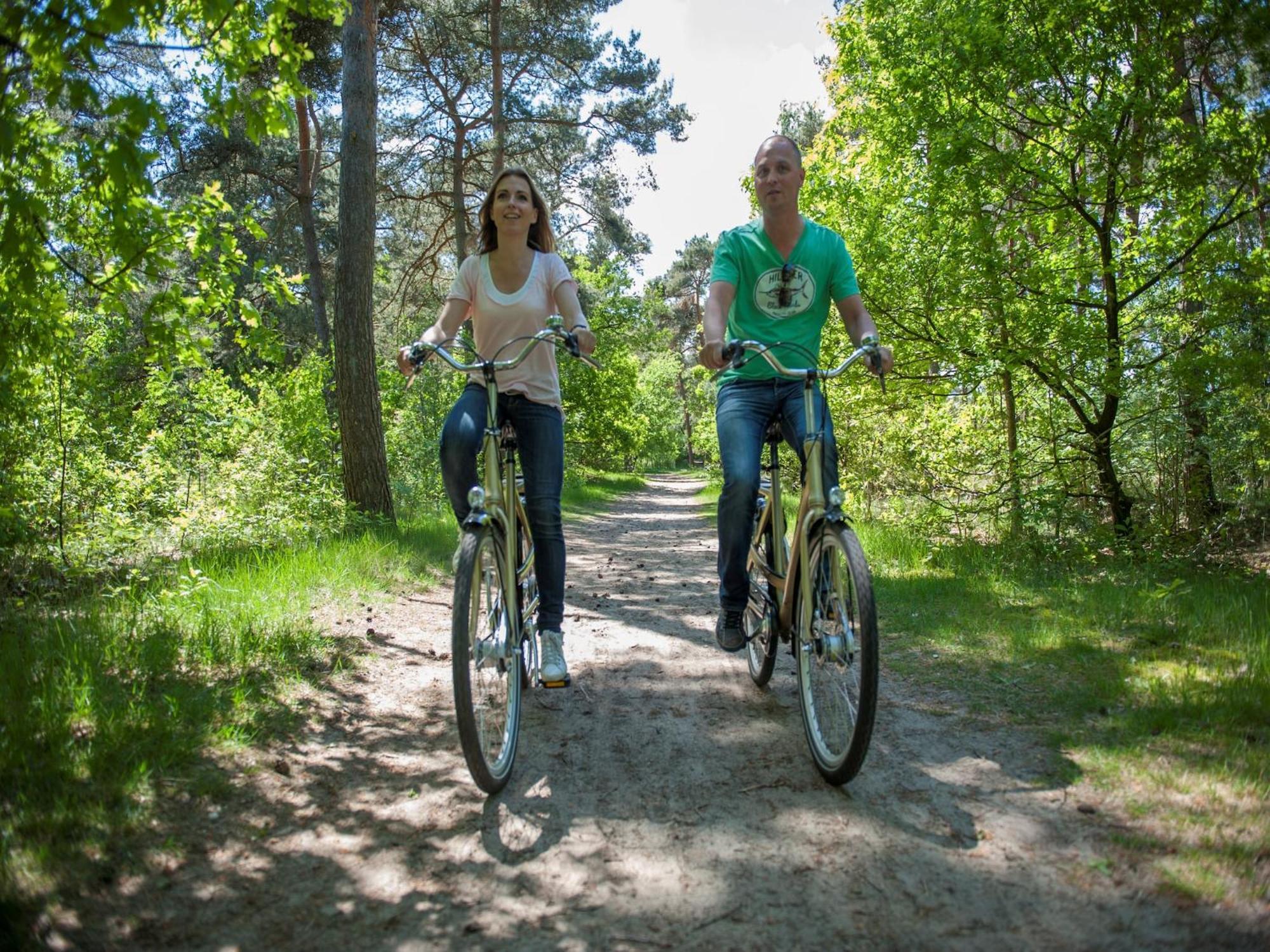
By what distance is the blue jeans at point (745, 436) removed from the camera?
11.4 ft

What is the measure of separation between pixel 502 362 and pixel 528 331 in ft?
1.56

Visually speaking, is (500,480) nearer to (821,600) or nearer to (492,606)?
(492,606)

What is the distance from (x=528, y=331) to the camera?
12.1 feet

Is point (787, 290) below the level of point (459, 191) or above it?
below

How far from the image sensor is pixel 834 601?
2.88m

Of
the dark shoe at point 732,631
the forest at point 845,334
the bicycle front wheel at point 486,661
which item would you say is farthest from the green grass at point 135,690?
the dark shoe at point 732,631

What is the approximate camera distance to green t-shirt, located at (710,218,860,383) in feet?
11.9

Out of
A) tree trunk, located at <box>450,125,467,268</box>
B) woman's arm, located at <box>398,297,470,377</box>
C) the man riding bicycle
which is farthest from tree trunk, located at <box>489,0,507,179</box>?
the man riding bicycle

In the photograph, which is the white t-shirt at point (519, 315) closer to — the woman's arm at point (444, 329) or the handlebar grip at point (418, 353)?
the woman's arm at point (444, 329)

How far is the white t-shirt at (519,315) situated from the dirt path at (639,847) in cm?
151

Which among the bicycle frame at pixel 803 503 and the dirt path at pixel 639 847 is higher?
the bicycle frame at pixel 803 503

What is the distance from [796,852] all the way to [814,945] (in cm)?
42

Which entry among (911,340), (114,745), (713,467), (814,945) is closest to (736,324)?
(814,945)

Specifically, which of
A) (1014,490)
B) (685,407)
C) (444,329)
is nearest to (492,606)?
(444,329)
